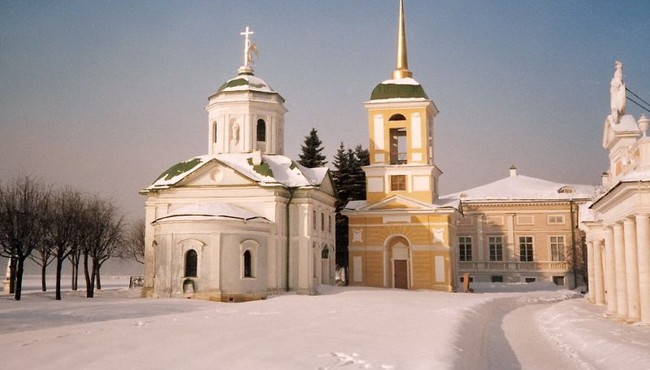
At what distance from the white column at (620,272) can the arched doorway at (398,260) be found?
1820 centimetres

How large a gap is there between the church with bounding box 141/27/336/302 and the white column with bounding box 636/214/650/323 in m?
17.6

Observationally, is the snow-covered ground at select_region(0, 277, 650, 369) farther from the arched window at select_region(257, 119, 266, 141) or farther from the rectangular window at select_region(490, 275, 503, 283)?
the rectangular window at select_region(490, 275, 503, 283)

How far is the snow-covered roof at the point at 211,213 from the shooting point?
31516 millimetres

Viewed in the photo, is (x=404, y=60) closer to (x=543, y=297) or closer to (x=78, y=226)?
(x=543, y=297)

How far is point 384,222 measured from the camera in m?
40.7

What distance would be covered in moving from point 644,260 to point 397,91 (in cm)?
2369

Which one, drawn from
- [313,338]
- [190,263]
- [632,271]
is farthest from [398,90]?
[313,338]

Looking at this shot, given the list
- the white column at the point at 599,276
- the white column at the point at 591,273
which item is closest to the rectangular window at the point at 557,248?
the white column at the point at 591,273

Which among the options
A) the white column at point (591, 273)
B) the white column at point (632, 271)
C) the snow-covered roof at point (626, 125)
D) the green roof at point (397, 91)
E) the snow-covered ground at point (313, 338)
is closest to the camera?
the snow-covered ground at point (313, 338)

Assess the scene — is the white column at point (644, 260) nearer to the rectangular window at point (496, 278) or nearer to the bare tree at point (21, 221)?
the bare tree at point (21, 221)

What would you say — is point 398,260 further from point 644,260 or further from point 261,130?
point 644,260

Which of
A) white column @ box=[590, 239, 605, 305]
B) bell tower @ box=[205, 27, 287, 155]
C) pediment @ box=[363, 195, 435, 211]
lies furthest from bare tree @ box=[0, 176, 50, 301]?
white column @ box=[590, 239, 605, 305]

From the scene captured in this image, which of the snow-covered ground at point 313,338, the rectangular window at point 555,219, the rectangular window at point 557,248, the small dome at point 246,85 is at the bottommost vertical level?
the snow-covered ground at point 313,338

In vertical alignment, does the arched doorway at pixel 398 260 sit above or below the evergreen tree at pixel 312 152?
below
